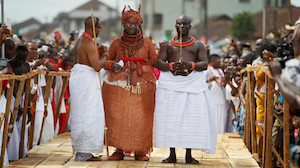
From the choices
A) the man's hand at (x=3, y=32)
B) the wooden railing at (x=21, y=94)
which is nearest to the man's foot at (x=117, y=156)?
the wooden railing at (x=21, y=94)

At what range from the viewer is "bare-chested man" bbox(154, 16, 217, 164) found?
7781mm

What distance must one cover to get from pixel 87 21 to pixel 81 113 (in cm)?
130

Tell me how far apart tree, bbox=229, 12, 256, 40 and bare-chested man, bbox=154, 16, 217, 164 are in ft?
159

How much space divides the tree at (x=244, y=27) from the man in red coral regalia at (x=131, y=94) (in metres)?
48.4

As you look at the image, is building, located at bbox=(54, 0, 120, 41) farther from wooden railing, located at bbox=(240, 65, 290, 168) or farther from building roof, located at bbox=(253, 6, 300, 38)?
wooden railing, located at bbox=(240, 65, 290, 168)

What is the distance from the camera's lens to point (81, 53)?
25.8 ft

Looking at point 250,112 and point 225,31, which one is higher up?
point 225,31

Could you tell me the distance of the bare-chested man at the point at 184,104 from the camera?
25.5 ft

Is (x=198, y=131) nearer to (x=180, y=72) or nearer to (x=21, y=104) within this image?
(x=180, y=72)

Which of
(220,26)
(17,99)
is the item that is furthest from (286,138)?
(220,26)

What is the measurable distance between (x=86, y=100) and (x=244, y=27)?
49.2 metres

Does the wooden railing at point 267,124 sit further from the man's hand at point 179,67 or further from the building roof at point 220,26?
the building roof at point 220,26

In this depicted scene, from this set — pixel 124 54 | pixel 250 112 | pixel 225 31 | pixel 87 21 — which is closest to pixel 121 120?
pixel 124 54

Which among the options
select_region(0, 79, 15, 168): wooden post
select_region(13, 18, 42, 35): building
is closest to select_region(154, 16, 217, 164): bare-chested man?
select_region(0, 79, 15, 168): wooden post
